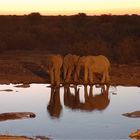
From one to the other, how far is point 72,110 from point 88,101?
4.20ft

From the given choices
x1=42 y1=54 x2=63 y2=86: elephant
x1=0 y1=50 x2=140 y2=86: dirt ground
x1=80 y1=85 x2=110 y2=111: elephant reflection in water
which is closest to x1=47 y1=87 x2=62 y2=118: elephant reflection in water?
x1=80 y1=85 x2=110 y2=111: elephant reflection in water

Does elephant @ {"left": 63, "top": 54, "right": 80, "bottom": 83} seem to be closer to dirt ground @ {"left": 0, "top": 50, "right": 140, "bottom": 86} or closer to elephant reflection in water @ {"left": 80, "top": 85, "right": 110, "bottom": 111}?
dirt ground @ {"left": 0, "top": 50, "right": 140, "bottom": 86}

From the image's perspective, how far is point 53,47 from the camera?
35.1 meters

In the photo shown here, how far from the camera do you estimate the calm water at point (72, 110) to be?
1098cm

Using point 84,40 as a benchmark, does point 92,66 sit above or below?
below

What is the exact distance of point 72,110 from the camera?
13.3 m

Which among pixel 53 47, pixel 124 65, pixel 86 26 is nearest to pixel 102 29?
pixel 86 26

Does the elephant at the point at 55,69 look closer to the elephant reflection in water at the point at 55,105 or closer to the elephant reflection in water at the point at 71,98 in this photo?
the elephant reflection in water at the point at 71,98

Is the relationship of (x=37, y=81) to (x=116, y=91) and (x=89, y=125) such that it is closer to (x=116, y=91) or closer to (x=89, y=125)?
(x=116, y=91)

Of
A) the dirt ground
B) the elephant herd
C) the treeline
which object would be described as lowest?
the dirt ground

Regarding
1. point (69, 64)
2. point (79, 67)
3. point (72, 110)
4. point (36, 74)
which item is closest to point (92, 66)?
point (79, 67)

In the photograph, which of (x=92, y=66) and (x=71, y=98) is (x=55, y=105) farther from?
(x=92, y=66)

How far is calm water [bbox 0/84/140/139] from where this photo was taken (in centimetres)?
1098

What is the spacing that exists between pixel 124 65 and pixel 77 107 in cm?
1043
